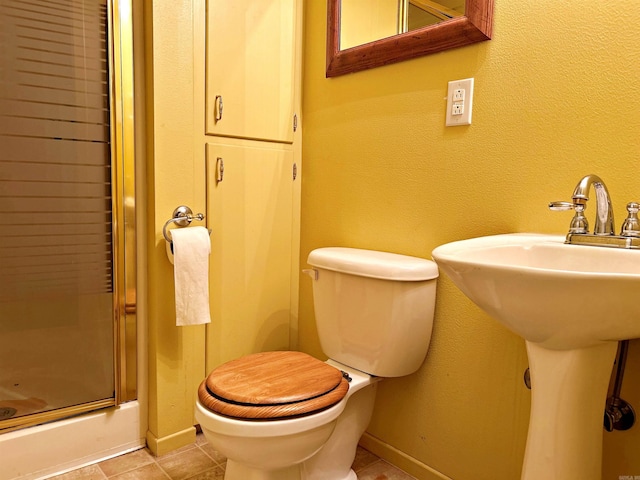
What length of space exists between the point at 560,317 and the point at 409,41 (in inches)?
Answer: 37.6

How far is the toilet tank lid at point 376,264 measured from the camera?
3.99 ft

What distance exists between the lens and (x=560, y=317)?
2.31 feet

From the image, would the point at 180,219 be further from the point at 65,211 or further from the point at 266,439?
the point at 266,439

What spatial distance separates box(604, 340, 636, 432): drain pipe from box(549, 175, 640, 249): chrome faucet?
0.82 ft

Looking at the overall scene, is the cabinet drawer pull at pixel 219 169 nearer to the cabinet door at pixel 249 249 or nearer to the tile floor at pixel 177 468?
the cabinet door at pixel 249 249

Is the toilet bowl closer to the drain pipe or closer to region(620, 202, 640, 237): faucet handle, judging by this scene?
the drain pipe

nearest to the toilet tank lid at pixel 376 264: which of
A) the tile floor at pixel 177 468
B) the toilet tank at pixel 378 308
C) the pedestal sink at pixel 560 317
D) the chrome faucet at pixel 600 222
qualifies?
the toilet tank at pixel 378 308

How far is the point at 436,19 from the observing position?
127 centimetres

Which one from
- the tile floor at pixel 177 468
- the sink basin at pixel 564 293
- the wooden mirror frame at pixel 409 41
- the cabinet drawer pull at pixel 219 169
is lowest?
the tile floor at pixel 177 468

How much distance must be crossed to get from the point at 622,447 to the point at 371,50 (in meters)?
1.27

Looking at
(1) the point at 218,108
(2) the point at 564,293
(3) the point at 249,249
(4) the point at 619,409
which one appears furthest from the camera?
(3) the point at 249,249

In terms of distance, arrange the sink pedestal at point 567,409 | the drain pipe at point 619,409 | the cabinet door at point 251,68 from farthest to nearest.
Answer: the cabinet door at point 251,68 → the drain pipe at point 619,409 → the sink pedestal at point 567,409

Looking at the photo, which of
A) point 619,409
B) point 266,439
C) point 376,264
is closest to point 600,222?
point 619,409

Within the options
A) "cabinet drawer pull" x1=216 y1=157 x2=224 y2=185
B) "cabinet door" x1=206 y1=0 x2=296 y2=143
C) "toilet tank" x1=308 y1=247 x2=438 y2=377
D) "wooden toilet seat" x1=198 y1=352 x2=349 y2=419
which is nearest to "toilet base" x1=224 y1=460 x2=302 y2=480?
"wooden toilet seat" x1=198 y1=352 x2=349 y2=419
